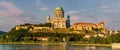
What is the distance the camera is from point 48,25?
164125 millimetres

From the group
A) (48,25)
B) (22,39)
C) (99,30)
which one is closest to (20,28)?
(48,25)

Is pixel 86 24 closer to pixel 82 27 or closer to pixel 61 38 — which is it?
pixel 82 27

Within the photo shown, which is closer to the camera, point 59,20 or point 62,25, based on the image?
point 59,20

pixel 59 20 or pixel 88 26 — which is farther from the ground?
pixel 59 20

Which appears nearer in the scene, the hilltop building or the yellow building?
the hilltop building

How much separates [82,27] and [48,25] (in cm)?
1609

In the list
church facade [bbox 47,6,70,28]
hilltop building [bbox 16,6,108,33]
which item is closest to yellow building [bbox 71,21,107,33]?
hilltop building [bbox 16,6,108,33]

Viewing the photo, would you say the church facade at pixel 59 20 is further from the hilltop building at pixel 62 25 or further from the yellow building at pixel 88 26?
the yellow building at pixel 88 26

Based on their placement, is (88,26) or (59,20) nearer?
(59,20)

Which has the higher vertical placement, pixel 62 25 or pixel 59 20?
pixel 59 20

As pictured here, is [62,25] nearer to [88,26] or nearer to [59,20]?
[59,20]

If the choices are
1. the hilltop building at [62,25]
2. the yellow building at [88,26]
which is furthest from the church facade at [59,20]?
the yellow building at [88,26]

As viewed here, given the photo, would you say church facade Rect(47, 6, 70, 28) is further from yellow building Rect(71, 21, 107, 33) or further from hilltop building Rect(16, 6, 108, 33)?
yellow building Rect(71, 21, 107, 33)

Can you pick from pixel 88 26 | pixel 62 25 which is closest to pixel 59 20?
pixel 62 25
